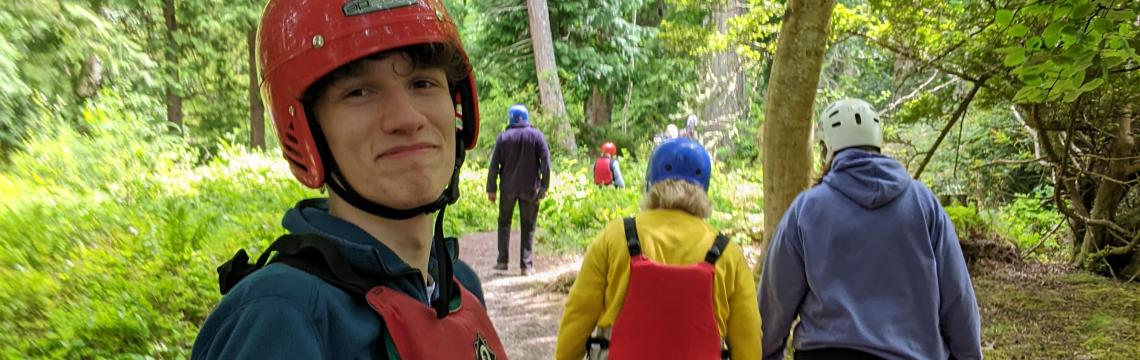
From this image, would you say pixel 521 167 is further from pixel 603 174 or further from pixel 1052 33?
pixel 603 174

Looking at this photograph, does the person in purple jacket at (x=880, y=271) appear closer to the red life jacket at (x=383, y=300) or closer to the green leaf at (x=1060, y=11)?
the green leaf at (x=1060, y=11)

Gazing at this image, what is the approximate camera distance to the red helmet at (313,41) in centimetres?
133

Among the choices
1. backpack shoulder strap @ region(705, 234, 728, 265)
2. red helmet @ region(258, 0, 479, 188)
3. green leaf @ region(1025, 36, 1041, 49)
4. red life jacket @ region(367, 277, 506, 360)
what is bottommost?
backpack shoulder strap @ region(705, 234, 728, 265)

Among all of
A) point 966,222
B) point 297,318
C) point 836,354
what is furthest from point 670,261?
point 966,222

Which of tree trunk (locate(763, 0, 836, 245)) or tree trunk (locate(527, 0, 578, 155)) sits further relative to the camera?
tree trunk (locate(527, 0, 578, 155))

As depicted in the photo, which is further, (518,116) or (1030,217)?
(1030,217)

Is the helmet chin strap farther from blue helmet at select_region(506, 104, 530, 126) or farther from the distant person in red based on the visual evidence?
the distant person in red

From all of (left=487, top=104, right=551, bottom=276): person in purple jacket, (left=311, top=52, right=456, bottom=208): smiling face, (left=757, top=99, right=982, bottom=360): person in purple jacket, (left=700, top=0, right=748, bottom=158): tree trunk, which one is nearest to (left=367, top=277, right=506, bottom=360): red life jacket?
(left=311, top=52, right=456, bottom=208): smiling face

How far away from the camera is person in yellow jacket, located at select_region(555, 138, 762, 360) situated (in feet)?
10.3

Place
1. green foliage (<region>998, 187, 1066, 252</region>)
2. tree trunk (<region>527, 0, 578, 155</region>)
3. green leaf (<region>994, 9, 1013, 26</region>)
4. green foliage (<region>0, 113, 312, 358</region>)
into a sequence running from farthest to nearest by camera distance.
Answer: tree trunk (<region>527, 0, 578, 155</region>)
green foliage (<region>998, 187, 1066, 252</region>)
green foliage (<region>0, 113, 312, 358</region>)
green leaf (<region>994, 9, 1013, 26</region>)

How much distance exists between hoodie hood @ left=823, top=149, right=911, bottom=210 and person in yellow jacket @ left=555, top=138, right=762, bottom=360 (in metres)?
0.55

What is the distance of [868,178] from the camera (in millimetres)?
2977

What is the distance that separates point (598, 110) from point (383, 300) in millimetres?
23420

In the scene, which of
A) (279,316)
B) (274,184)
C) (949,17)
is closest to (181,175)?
(274,184)
